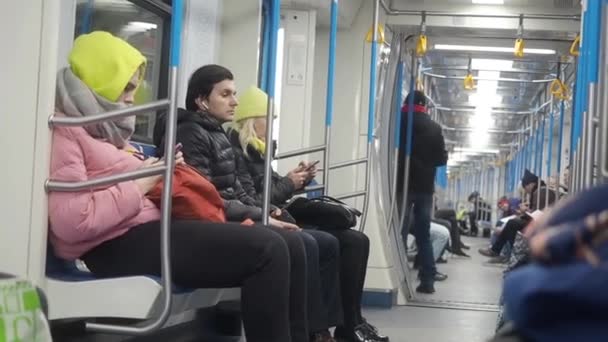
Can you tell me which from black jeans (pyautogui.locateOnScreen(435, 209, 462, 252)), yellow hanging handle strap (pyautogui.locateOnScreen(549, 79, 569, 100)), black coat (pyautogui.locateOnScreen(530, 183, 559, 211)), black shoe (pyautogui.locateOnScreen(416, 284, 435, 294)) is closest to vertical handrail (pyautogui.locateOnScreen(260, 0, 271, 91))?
black shoe (pyautogui.locateOnScreen(416, 284, 435, 294))

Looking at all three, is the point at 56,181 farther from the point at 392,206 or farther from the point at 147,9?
the point at 392,206

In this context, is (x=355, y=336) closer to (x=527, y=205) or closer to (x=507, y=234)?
(x=527, y=205)

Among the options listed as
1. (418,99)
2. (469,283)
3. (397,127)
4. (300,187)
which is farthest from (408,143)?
(300,187)

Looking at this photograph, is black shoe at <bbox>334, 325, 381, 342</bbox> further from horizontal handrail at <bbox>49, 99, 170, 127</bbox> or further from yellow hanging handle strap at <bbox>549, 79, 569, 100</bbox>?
yellow hanging handle strap at <bbox>549, 79, 569, 100</bbox>

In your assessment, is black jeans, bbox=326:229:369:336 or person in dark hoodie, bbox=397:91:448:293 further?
person in dark hoodie, bbox=397:91:448:293

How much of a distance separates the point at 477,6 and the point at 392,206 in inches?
64.4

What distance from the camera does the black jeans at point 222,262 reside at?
281 cm

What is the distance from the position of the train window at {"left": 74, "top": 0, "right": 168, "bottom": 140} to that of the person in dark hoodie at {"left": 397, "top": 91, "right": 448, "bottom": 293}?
3.43 meters

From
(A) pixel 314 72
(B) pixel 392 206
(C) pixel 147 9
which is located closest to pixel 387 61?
(A) pixel 314 72

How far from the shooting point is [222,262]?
9.22 ft

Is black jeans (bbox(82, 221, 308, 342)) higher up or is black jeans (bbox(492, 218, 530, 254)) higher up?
black jeans (bbox(82, 221, 308, 342))

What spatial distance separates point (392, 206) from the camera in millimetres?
6953

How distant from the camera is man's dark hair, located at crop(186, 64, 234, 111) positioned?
3.87 metres

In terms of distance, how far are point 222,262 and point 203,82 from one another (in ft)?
4.17
